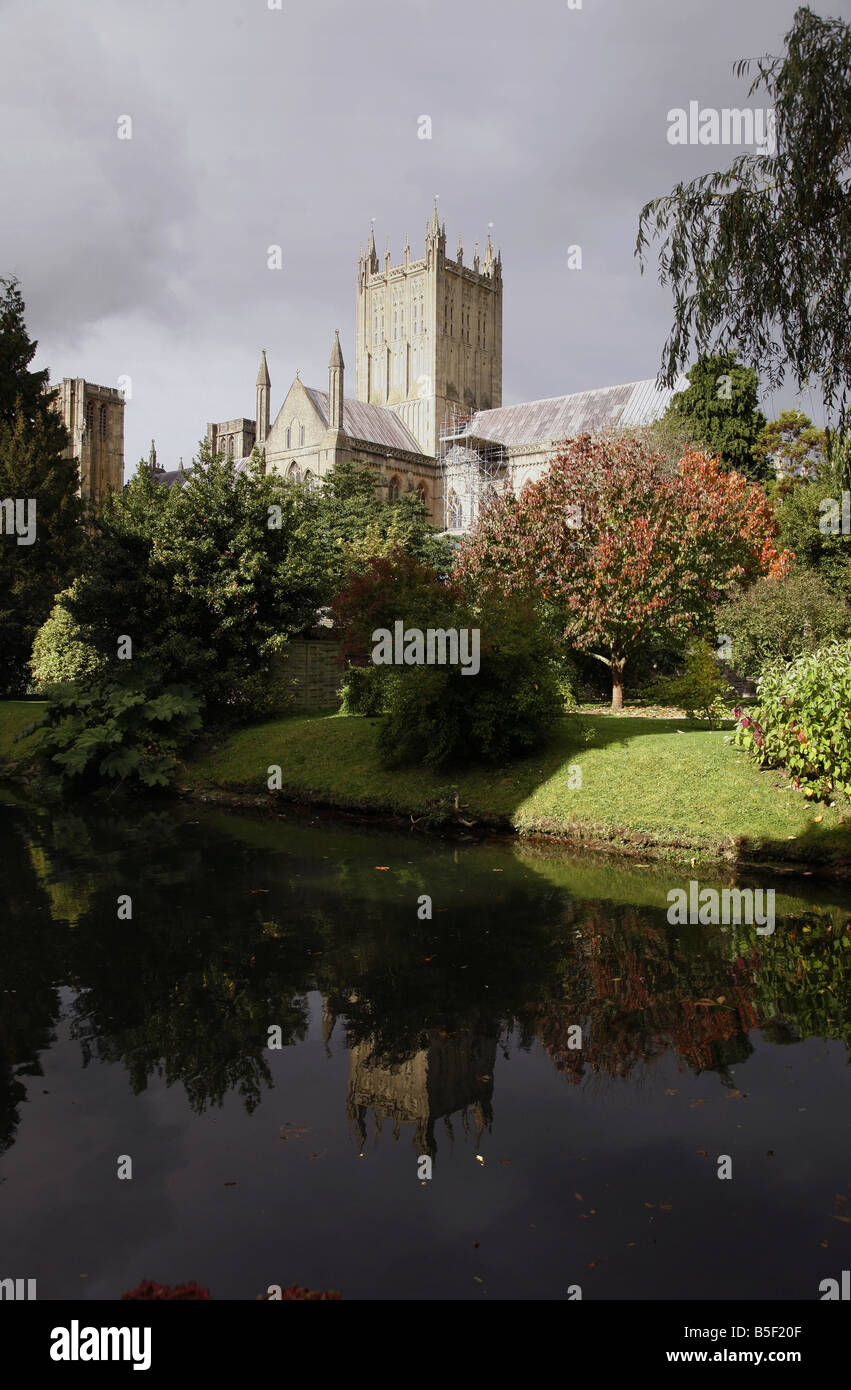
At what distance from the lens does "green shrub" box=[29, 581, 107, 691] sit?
22797 mm

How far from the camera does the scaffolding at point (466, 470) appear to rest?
225ft

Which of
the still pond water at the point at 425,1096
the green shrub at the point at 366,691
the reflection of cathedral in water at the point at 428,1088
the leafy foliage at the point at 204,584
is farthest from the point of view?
the leafy foliage at the point at 204,584

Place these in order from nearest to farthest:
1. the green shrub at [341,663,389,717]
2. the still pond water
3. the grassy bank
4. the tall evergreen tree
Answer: the still pond water, the grassy bank, the green shrub at [341,663,389,717], the tall evergreen tree

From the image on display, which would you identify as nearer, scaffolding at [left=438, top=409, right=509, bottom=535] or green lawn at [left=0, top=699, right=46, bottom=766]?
green lawn at [left=0, top=699, right=46, bottom=766]

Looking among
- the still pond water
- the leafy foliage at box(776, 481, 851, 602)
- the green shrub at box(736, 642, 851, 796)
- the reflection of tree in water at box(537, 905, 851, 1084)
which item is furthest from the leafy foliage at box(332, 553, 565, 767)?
the leafy foliage at box(776, 481, 851, 602)

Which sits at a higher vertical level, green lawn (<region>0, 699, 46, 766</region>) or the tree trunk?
the tree trunk

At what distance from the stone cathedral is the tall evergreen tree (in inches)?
934

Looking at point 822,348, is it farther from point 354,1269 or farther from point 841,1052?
point 354,1269

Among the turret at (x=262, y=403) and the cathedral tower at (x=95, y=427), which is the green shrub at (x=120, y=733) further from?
the cathedral tower at (x=95, y=427)

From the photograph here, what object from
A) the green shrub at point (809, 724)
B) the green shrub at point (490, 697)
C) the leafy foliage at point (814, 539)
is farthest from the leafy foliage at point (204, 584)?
the leafy foliage at point (814, 539)

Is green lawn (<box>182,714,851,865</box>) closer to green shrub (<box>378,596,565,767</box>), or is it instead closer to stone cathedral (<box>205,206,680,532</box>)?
green shrub (<box>378,596,565,767</box>)

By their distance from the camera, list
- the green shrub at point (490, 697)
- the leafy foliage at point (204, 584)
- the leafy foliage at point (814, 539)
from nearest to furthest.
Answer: the green shrub at point (490, 697), the leafy foliage at point (204, 584), the leafy foliage at point (814, 539)

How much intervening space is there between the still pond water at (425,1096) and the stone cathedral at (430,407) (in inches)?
1895
